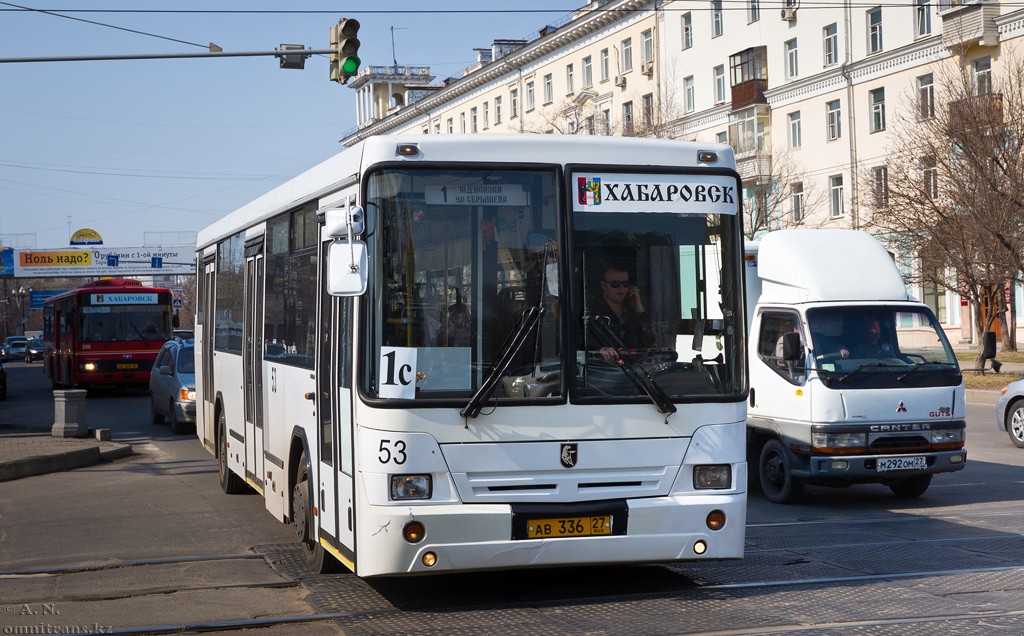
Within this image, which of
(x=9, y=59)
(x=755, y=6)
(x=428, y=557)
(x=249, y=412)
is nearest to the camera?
(x=428, y=557)

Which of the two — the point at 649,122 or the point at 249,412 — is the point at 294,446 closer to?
the point at 249,412

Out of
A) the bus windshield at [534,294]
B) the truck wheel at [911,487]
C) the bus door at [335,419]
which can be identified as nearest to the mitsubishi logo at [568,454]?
the bus windshield at [534,294]

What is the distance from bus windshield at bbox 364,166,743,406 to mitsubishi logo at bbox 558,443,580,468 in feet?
1.00

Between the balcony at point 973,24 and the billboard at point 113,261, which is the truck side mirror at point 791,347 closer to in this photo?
the balcony at point 973,24

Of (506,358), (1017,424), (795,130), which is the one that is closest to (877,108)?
(795,130)

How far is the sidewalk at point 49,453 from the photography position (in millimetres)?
15803

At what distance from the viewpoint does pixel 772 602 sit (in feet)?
25.1

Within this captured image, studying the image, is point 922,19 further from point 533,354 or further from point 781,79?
point 533,354

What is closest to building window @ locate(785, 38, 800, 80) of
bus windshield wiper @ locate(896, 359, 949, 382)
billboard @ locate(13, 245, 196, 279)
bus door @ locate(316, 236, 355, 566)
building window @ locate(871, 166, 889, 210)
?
building window @ locate(871, 166, 889, 210)

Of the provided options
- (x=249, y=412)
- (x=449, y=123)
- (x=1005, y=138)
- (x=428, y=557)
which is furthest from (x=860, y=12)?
(x=428, y=557)

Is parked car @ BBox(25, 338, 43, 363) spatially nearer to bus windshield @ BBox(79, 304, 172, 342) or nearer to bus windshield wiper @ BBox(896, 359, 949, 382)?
bus windshield @ BBox(79, 304, 172, 342)

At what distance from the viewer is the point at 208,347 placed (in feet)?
47.8

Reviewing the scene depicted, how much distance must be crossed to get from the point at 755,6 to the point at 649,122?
10.2 m

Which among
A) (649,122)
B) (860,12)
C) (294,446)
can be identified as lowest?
(294,446)
